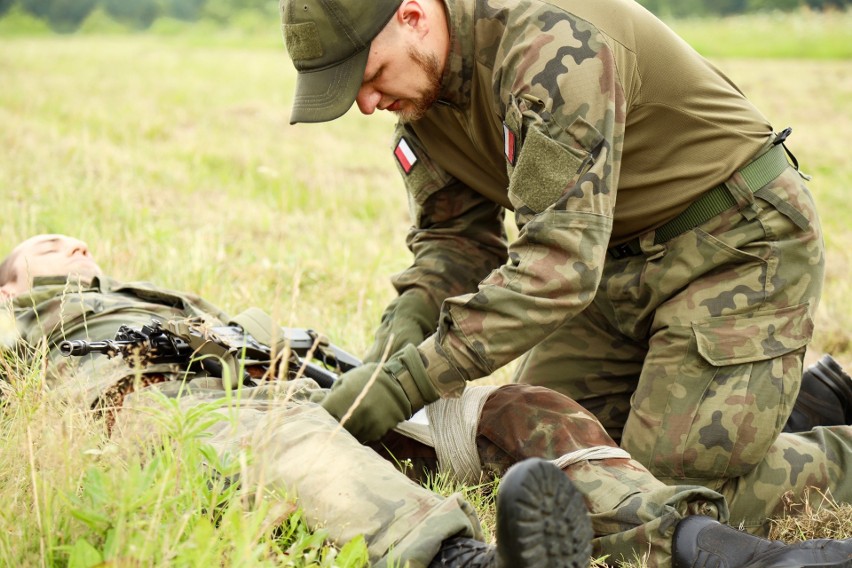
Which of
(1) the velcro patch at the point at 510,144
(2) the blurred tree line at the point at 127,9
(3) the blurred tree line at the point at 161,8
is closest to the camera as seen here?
(1) the velcro patch at the point at 510,144

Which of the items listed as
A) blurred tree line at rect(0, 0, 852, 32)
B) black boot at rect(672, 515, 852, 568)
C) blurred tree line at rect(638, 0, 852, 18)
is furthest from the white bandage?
blurred tree line at rect(638, 0, 852, 18)

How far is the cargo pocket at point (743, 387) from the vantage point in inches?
130

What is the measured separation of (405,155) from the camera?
3949mm

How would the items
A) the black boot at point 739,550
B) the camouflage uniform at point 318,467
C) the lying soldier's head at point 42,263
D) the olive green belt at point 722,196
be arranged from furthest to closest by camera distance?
the lying soldier's head at point 42,263 → the olive green belt at point 722,196 → the black boot at point 739,550 → the camouflage uniform at point 318,467

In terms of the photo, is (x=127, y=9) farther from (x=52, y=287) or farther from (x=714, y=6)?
(x=52, y=287)

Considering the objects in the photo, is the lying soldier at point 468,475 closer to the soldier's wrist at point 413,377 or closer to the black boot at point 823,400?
the soldier's wrist at point 413,377

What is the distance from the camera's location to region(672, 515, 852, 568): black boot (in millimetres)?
2609

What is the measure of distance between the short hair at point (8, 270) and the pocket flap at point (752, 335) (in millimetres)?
3006

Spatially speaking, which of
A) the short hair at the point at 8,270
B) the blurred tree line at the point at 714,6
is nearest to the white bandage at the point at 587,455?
the short hair at the point at 8,270

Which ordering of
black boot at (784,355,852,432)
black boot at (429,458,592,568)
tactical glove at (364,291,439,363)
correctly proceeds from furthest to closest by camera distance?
1. black boot at (784,355,852,432)
2. tactical glove at (364,291,439,363)
3. black boot at (429,458,592,568)

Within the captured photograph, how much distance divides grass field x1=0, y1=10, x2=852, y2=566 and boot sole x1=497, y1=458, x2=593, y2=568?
0.50 meters

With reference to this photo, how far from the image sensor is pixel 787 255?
3.40 m

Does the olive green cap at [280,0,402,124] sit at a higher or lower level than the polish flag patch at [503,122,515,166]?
higher

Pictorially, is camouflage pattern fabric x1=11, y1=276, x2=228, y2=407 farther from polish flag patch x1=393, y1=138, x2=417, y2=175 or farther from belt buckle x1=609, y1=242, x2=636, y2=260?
belt buckle x1=609, y1=242, x2=636, y2=260
